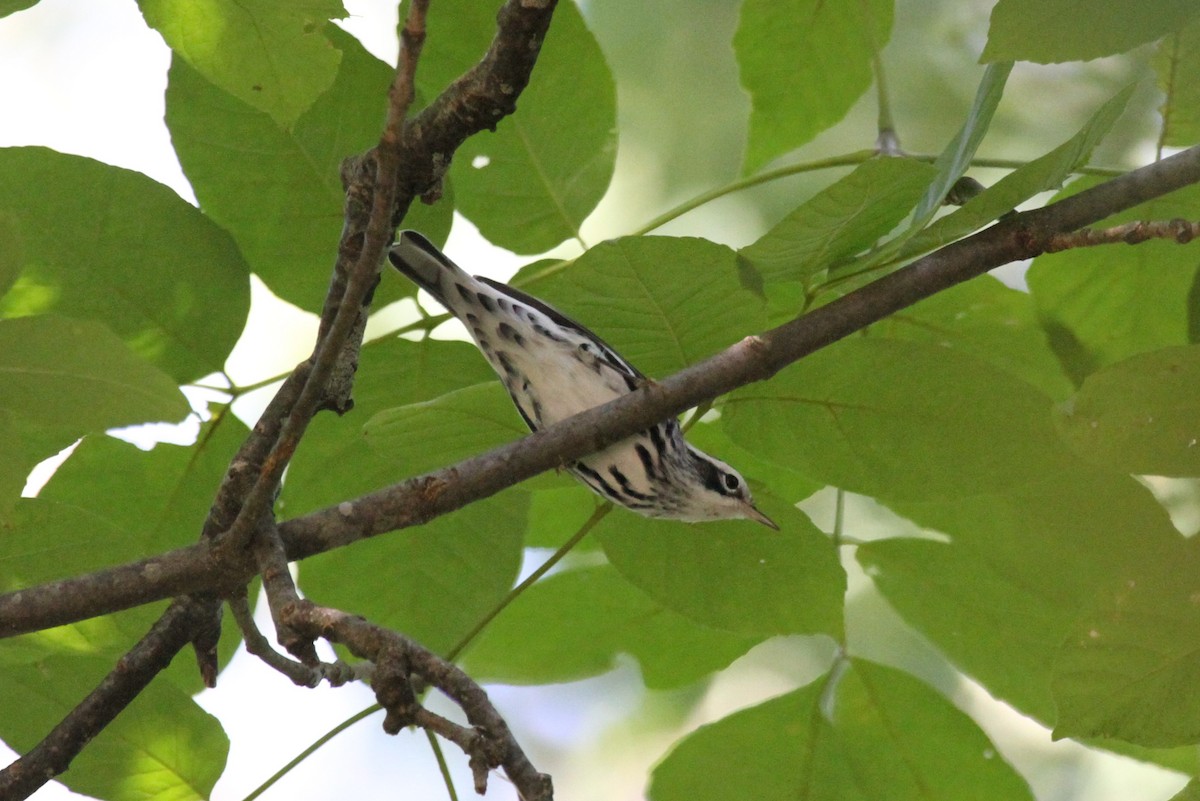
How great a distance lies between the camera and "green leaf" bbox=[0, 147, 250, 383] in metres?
1.81

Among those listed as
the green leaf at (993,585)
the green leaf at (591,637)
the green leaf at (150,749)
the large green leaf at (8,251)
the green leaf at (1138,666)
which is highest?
the large green leaf at (8,251)

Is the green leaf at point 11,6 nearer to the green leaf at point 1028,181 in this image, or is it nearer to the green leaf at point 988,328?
the green leaf at point 1028,181

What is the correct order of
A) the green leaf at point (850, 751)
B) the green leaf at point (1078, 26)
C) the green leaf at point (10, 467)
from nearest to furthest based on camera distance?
the green leaf at point (1078, 26) → the green leaf at point (10, 467) → the green leaf at point (850, 751)

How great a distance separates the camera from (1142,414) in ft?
4.58

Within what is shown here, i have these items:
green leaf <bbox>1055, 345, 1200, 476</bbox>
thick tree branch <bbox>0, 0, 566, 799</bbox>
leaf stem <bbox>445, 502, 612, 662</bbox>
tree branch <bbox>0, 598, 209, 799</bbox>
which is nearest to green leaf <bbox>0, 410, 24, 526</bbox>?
thick tree branch <bbox>0, 0, 566, 799</bbox>

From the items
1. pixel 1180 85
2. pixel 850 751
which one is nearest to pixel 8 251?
pixel 850 751

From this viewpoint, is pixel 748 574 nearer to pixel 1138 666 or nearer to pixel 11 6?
pixel 1138 666

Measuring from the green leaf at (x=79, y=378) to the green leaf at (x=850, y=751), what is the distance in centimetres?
106

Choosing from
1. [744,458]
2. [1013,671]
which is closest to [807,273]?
[744,458]

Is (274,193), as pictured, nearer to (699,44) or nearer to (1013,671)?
(1013,671)

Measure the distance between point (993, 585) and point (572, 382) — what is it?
921 mm

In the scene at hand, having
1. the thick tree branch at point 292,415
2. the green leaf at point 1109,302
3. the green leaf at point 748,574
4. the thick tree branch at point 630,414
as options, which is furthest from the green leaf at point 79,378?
the green leaf at point 1109,302

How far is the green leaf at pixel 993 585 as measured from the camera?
192 centimetres

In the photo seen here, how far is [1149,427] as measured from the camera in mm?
1399
